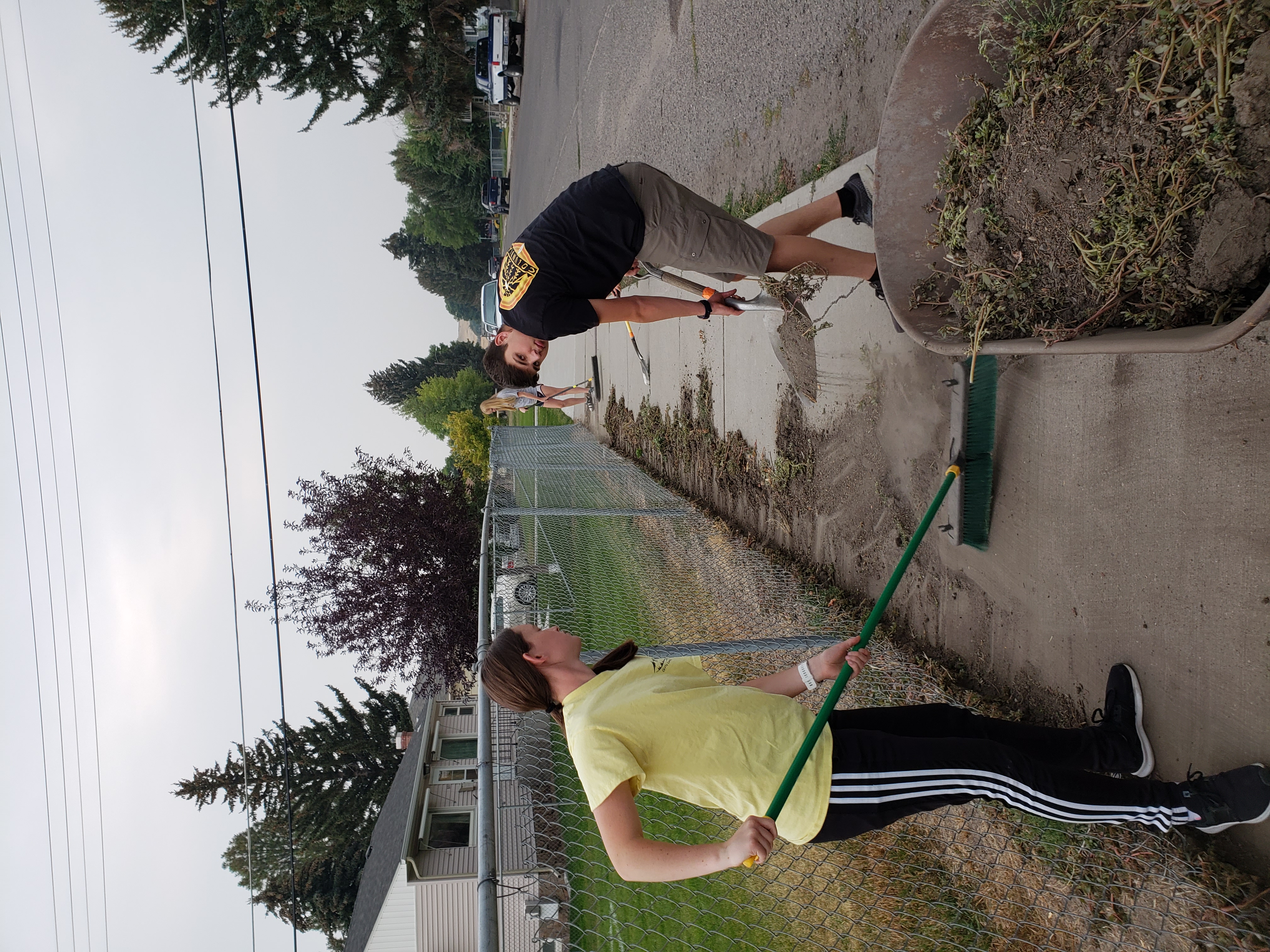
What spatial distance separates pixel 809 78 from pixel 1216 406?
347 cm

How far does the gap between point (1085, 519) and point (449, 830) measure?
14.2 m

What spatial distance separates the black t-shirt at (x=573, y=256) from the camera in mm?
3314

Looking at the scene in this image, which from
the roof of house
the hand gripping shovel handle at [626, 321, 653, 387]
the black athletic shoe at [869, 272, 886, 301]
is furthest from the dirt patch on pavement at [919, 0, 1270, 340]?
the roof of house

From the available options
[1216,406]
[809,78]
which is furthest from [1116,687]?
[809,78]

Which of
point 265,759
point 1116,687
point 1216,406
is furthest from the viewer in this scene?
point 265,759

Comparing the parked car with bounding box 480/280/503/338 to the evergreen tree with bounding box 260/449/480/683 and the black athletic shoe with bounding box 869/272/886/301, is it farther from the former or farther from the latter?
the black athletic shoe with bounding box 869/272/886/301

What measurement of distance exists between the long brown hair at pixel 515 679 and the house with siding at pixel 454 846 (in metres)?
0.77

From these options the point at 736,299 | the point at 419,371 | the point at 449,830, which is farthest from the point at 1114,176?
the point at 419,371

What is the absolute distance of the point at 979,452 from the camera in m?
3.26

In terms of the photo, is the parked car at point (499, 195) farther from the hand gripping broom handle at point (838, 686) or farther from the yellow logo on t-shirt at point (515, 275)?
the hand gripping broom handle at point (838, 686)

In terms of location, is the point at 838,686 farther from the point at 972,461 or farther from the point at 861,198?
the point at 861,198

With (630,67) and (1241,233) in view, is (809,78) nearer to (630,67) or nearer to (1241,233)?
(1241,233)

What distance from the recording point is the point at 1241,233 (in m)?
1.54

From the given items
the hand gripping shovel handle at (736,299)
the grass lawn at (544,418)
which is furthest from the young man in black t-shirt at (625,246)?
the grass lawn at (544,418)
